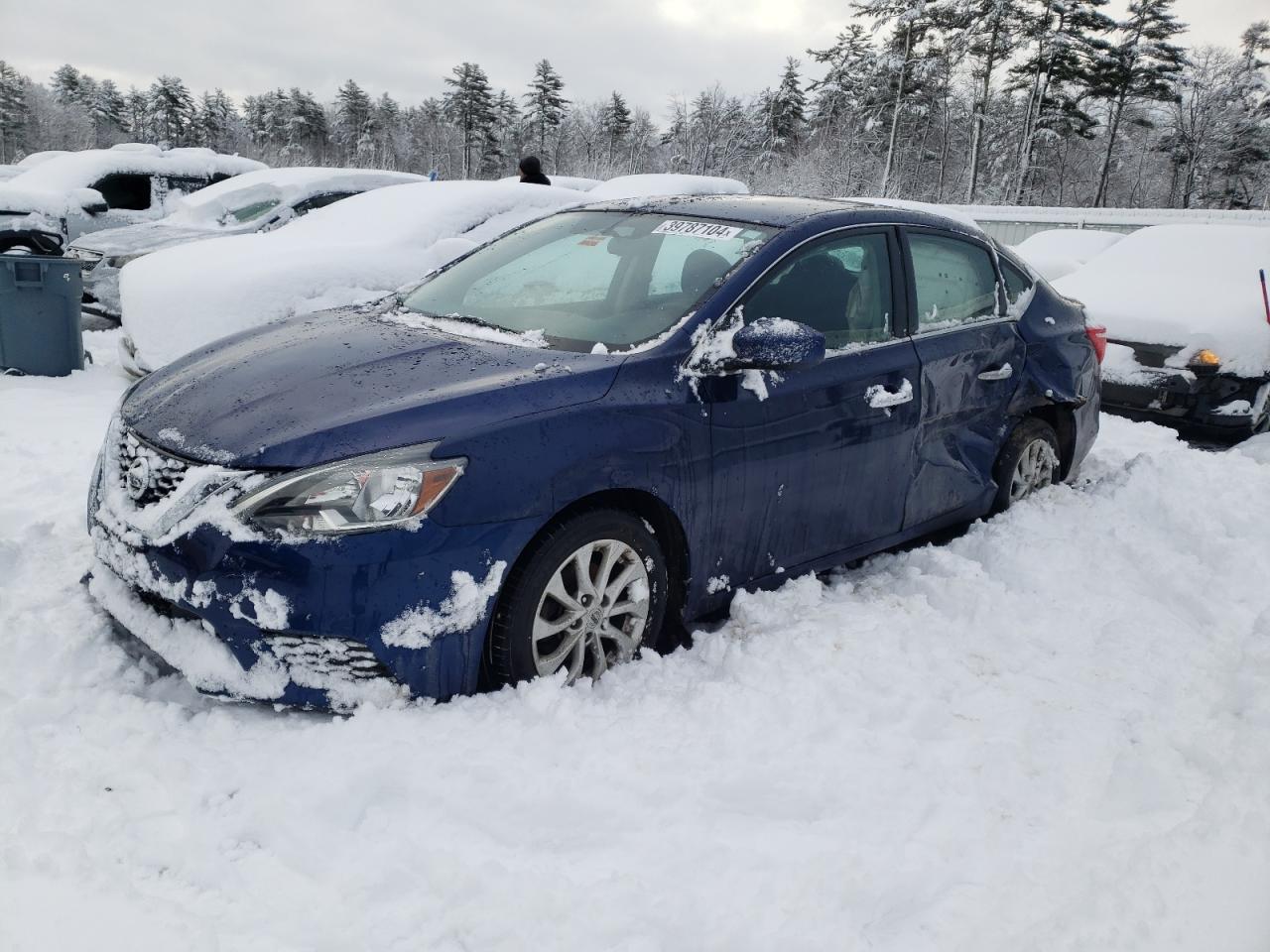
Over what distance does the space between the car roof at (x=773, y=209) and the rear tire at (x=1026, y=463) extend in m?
1.04

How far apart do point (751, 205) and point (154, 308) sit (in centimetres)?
440

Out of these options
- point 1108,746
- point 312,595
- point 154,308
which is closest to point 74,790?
point 312,595

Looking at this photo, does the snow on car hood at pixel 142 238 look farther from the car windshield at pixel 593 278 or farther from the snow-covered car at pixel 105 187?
the car windshield at pixel 593 278

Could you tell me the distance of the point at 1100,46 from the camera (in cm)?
3856

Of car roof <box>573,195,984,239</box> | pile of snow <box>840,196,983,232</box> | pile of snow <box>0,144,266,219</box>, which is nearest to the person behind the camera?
car roof <box>573,195,984,239</box>

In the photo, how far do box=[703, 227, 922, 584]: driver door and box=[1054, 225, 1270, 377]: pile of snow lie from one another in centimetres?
306

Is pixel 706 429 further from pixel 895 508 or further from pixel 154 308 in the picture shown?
pixel 154 308

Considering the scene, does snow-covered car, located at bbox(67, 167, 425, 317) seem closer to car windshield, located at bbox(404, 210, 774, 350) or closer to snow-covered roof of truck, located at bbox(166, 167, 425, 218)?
→ snow-covered roof of truck, located at bbox(166, 167, 425, 218)

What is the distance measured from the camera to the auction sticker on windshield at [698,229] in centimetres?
345

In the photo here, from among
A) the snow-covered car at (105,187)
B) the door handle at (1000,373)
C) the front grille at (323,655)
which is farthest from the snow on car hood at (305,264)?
the snow-covered car at (105,187)

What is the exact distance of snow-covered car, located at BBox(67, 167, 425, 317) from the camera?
9375mm

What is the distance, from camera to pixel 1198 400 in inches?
258

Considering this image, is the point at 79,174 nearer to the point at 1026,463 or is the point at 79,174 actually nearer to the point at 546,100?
the point at 1026,463

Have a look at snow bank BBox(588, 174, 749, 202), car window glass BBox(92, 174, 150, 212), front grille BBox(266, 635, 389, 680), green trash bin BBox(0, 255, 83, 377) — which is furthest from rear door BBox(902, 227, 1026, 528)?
car window glass BBox(92, 174, 150, 212)
